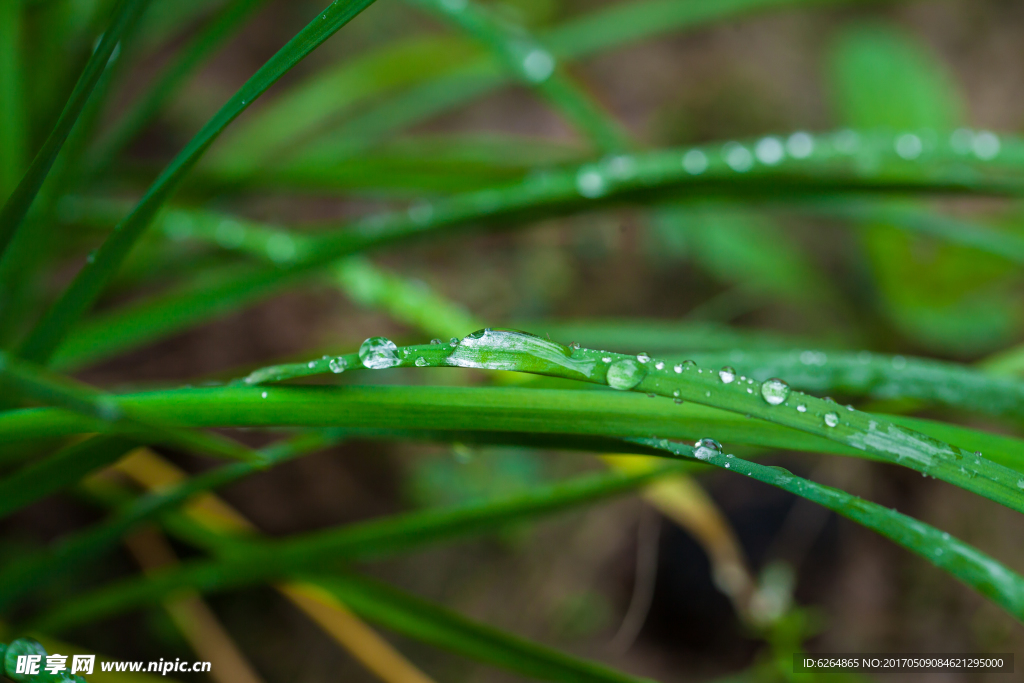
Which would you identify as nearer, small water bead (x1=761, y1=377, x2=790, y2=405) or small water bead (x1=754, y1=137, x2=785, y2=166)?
small water bead (x1=761, y1=377, x2=790, y2=405)

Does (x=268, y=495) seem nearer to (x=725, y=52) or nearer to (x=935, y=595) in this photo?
(x=935, y=595)

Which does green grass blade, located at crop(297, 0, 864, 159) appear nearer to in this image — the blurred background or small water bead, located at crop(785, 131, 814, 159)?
the blurred background

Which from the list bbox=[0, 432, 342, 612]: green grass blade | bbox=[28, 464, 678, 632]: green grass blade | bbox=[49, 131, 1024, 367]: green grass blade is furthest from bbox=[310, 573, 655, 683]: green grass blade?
bbox=[49, 131, 1024, 367]: green grass blade

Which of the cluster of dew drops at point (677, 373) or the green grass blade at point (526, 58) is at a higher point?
the green grass blade at point (526, 58)

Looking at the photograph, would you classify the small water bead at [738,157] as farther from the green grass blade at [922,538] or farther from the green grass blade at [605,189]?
the green grass blade at [922,538]

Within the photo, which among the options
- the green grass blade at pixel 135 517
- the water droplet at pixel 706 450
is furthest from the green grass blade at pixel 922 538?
the green grass blade at pixel 135 517

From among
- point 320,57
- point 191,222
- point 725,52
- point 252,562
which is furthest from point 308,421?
point 725,52
